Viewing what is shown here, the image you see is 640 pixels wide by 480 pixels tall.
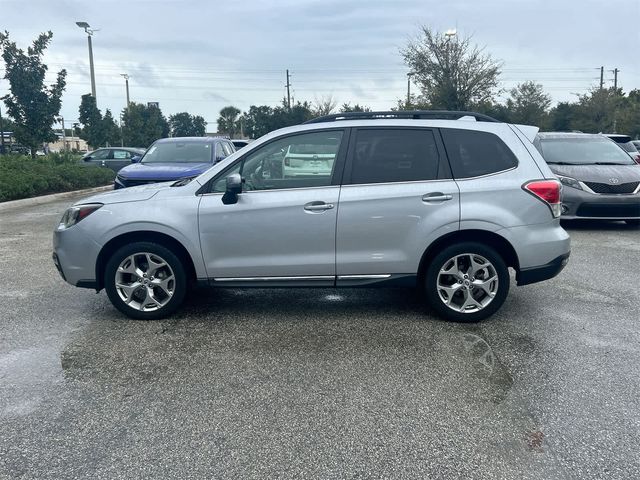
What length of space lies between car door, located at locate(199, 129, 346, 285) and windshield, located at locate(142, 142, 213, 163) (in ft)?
19.8

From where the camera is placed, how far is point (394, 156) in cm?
493

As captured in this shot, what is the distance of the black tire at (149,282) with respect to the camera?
491cm

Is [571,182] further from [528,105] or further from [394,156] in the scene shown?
[528,105]

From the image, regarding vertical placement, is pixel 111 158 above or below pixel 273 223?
above

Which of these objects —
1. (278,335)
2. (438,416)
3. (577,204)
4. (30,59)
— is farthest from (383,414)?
(30,59)

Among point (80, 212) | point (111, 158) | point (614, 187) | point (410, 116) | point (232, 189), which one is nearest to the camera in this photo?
point (232, 189)

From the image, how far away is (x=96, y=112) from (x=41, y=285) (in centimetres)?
2736

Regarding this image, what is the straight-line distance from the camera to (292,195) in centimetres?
484

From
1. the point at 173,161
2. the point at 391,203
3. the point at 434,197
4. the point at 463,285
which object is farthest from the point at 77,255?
the point at 173,161

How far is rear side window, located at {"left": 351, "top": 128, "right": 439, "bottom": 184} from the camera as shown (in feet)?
16.0

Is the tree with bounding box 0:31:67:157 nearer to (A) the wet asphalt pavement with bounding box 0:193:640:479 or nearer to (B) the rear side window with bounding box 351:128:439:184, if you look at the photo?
(A) the wet asphalt pavement with bounding box 0:193:640:479

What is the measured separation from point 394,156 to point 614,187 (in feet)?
20.3

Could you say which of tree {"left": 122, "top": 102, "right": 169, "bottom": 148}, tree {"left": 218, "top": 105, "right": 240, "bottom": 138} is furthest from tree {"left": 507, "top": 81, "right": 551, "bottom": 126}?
tree {"left": 218, "top": 105, "right": 240, "bottom": 138}

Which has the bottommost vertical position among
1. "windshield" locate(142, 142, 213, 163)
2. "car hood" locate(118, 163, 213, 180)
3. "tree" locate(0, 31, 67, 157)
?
"car hood" locate(118, 163, 213, 180)
